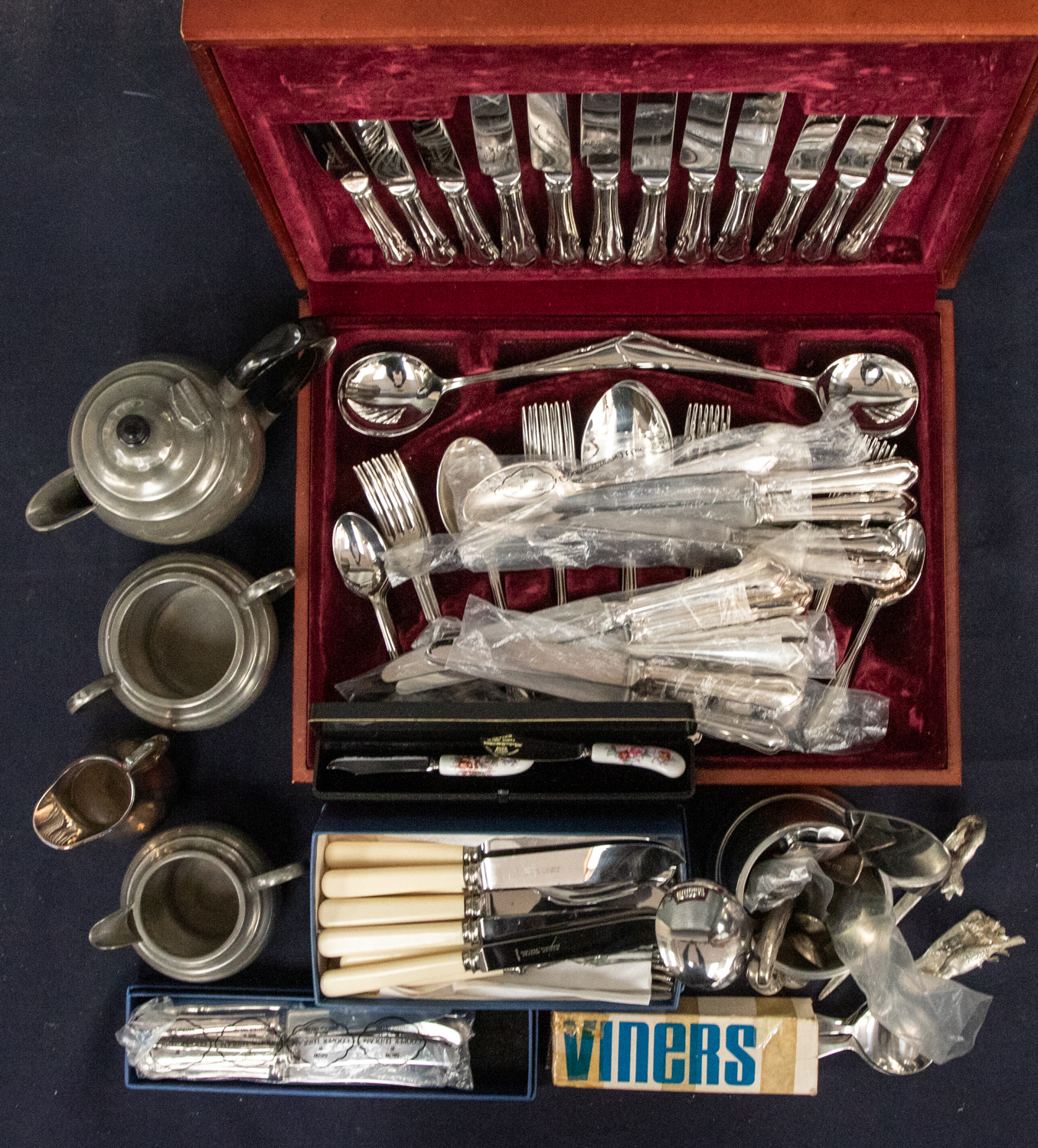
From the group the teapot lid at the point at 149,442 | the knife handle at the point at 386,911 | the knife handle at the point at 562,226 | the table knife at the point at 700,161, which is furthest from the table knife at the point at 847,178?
the knife handle at the point at 386,911

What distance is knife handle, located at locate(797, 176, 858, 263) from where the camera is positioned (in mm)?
863

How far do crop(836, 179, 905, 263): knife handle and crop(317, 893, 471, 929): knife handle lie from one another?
0.74 m

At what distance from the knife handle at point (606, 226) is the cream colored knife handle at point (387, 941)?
2.18ft

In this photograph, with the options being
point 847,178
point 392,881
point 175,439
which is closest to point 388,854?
point 392,881

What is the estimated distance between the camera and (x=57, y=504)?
832mm

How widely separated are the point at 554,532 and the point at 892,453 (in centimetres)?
36

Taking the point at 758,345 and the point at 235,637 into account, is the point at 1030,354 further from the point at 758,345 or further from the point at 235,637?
the point at 235,637

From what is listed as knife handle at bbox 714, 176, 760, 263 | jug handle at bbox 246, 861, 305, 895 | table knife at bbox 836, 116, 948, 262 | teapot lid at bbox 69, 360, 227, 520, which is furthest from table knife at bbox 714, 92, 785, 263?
jug handle at bbox 246, 861, 305, 895

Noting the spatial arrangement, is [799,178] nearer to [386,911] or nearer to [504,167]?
[504,167]

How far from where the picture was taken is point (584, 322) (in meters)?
0.93

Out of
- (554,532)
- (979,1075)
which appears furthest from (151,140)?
(979,1075)

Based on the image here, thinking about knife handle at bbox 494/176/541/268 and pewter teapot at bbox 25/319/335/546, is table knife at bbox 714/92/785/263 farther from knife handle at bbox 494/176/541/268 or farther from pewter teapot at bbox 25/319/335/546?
pewter teapot at bbox 25/319/335/546

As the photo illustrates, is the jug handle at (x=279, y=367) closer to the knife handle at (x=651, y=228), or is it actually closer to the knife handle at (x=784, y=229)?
the knife handle at (x=651, y=228)

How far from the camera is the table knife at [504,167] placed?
776 mm
